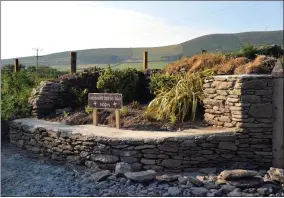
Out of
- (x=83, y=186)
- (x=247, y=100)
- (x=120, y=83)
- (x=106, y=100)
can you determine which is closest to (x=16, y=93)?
(x=120, y=83)

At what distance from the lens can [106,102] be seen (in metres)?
7.53

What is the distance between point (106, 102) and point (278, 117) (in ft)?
10.9

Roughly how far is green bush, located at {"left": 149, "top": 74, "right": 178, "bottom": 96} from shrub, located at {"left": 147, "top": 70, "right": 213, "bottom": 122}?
0.42 metres

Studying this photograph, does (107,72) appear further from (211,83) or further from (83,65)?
(211,83)

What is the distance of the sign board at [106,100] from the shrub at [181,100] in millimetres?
763

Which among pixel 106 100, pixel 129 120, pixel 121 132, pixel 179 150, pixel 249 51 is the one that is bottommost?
pixel 179 150

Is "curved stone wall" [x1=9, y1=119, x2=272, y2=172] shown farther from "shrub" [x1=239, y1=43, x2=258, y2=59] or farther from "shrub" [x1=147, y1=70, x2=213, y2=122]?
"shrub" [x1=239, y1=43, x2=258, y2=59]

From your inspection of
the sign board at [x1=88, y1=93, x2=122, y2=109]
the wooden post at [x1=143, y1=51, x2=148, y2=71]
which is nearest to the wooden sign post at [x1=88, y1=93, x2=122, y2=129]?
the sign board at [x1=88, y1=93, x2=122, y2=109]

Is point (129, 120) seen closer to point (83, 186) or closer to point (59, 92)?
point (83, 186)

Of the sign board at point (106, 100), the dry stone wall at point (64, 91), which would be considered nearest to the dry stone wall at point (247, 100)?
the sign board at point (106, 100)

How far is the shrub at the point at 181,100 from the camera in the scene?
745 centimetres

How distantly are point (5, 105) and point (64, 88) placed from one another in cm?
156

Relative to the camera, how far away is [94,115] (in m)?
7.77

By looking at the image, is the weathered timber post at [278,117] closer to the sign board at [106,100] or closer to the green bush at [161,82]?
the green bush at [161,82]
